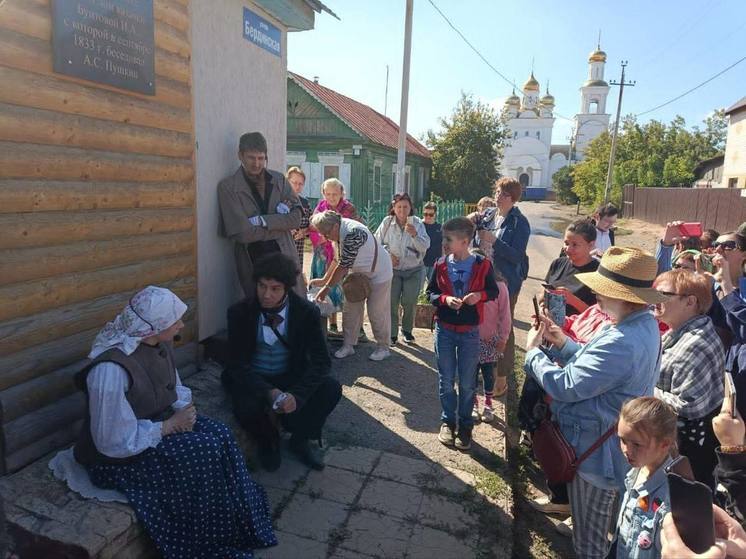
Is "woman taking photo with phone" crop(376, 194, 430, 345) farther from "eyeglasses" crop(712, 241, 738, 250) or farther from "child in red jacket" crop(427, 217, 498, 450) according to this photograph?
"eyeglasses" crop(712, 241, 738, 250)

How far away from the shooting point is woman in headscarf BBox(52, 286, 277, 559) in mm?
2436

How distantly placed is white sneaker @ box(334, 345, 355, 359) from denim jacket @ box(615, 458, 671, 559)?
3.76 meters

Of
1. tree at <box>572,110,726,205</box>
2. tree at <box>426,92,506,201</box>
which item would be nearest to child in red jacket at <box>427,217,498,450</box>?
tree at <box>426,92,506,201</box>

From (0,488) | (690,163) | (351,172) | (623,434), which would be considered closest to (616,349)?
(623,434)

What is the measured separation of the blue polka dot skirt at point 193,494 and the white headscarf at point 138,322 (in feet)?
1.68

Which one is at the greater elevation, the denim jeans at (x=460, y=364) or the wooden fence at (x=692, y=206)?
the wooden fence at (x=692, y=206)

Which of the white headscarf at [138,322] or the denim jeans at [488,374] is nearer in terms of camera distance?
the white headscarf at [138,322]

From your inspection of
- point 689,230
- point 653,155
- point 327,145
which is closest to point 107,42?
point 689,230

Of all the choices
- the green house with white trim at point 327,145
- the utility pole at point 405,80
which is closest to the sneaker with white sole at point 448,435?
the utility pole at point 405,80

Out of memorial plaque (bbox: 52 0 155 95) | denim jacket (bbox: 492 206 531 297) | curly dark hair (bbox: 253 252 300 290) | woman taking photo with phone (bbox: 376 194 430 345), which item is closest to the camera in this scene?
memorial plaque (bbox: 52 0 155 95)

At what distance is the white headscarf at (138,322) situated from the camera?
Answer: 254cm

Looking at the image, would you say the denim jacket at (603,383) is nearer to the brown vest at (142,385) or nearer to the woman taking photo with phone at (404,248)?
the brown vest at (142,385)

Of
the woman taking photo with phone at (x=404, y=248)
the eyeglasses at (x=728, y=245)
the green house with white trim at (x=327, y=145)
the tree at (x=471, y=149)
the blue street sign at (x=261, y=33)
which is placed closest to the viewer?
the eyeglasses at (x=728, y=245)

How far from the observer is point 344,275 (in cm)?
509
